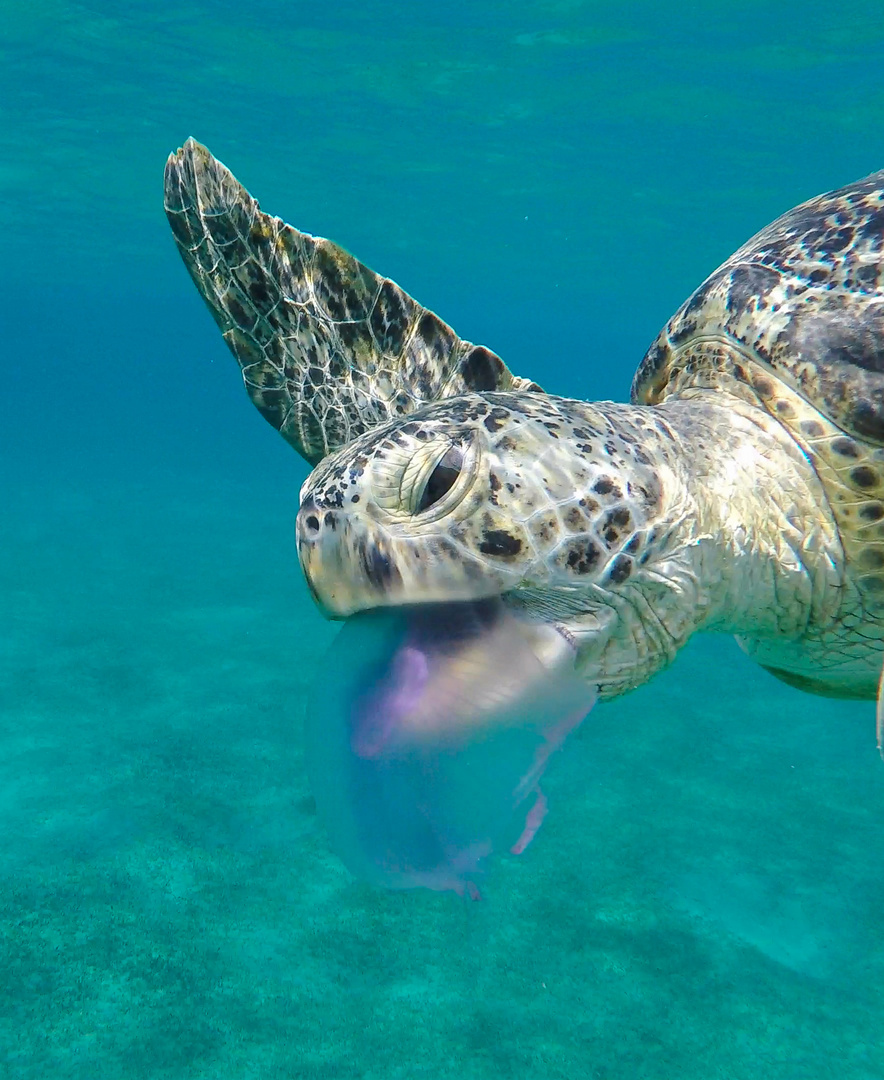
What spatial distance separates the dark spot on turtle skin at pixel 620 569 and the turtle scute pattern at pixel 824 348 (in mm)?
686

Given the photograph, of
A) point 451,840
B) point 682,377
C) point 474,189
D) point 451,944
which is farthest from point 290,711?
point 474,189

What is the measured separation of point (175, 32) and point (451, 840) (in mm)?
15279

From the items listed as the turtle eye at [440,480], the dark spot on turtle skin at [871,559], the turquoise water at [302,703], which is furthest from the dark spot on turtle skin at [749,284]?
the turquoise water at [302,703]

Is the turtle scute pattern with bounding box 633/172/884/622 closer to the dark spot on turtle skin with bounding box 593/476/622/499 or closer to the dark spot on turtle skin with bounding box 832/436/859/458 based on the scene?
the dark spot on turtle skin with bounding box 832/436/859/458

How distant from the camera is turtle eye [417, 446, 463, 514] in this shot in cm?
144

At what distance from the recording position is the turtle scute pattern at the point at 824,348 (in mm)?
1925

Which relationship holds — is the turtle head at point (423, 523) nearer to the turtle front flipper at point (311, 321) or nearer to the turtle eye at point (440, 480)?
the turtle eye at point (440, 480)

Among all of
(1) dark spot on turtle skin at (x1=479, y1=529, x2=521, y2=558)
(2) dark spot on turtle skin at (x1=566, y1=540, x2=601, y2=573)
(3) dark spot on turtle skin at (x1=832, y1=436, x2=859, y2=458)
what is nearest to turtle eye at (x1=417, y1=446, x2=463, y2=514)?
(1) dark spot on turtle skin at (x1=479, y1=529, x2=521, y2=558)

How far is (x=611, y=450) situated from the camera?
5.38 feet

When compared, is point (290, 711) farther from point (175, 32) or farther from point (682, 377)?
point (175, 32)

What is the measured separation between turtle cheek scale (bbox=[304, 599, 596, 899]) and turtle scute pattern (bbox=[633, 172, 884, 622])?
975 millimetres

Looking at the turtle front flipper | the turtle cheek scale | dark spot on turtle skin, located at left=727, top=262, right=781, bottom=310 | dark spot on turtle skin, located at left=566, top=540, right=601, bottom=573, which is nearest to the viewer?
the turtle cheek scale

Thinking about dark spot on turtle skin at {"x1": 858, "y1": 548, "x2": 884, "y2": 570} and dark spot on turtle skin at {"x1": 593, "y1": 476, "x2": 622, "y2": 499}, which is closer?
dark spot on turtle skin at {"x1": 593, "y1": 476, "x2": 622, "y2": 499}

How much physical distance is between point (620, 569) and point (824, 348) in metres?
0.85
